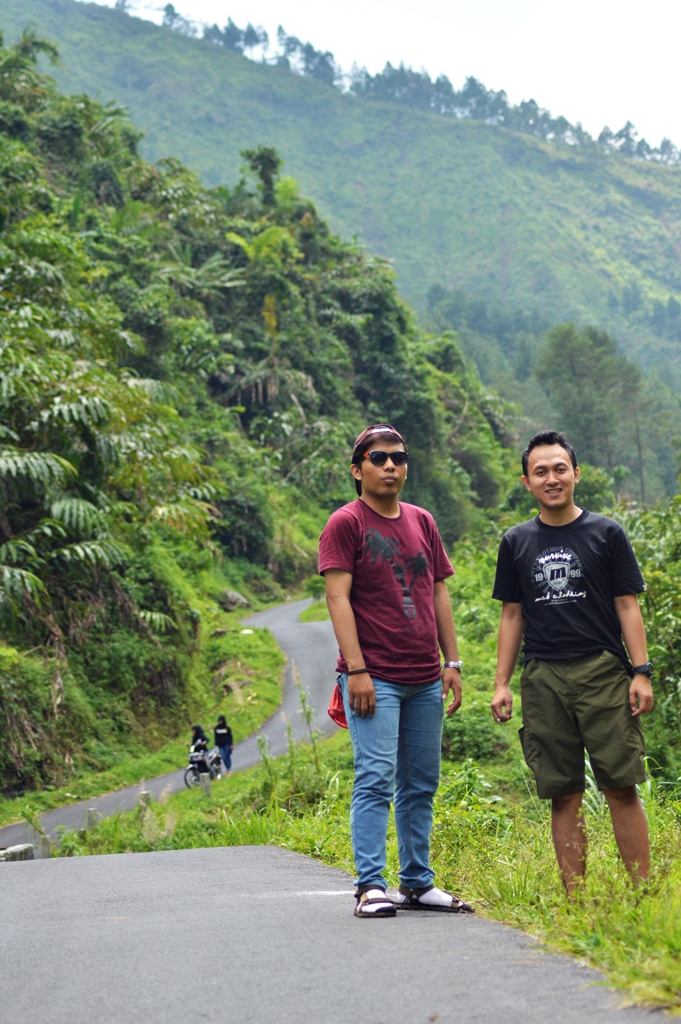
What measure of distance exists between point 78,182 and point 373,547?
41.5 meters

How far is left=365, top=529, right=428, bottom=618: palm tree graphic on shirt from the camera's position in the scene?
4.51m

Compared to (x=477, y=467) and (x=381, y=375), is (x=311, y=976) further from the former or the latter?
(x=477, y=467)

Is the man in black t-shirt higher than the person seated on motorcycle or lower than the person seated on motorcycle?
higher

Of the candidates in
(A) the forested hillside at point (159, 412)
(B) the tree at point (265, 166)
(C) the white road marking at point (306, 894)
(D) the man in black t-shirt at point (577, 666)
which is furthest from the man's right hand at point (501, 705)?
(B) the tree at point (265, 166)

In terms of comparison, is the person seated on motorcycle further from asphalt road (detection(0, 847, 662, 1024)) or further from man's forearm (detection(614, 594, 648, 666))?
man's forearm (detection(614, 594, 648, 666))

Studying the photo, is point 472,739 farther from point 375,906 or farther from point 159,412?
point 159,412

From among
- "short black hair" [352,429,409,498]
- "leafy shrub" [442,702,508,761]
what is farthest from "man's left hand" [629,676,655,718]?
"leafy shrub" [442,702,508,761]

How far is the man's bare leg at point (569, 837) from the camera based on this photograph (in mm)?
4262

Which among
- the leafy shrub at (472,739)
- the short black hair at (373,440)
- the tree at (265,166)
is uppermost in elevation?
the tree at (265,166)

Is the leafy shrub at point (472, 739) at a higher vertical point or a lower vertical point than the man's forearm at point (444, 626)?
lower

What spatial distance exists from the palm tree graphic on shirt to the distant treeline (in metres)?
188

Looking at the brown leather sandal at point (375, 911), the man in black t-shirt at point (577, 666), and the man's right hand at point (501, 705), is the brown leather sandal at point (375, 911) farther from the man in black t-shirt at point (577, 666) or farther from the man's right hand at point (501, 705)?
the man's right hand at point (501, 705)

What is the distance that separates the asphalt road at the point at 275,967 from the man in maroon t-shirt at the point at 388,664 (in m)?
0.27

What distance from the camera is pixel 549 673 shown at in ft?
14.4
